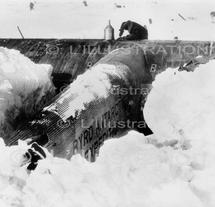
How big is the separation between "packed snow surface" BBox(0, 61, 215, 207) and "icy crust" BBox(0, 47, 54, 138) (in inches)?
69.7

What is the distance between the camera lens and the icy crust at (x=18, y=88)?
725 cm

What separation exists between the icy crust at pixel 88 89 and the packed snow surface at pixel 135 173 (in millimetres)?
2214

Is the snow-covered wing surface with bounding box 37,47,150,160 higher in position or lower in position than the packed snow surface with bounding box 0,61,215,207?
lower

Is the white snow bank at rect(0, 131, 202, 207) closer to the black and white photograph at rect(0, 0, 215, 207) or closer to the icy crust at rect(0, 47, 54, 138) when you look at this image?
the black and white photograph at rect(0, 0, 215, 207)

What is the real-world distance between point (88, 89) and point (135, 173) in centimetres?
405

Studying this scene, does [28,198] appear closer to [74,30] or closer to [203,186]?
[203,186]

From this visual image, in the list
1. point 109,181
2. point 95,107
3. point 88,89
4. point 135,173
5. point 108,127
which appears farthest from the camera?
point 108,127

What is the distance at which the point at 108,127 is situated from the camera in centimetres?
927

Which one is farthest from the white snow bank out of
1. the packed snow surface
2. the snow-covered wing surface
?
the snow-covered wing surface

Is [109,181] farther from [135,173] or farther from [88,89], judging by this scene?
[88,89]

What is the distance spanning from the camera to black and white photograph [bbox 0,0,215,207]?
4.51 m

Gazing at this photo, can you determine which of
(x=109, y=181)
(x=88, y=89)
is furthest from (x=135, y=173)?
(x=88, y=89)

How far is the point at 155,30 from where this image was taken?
35469mm

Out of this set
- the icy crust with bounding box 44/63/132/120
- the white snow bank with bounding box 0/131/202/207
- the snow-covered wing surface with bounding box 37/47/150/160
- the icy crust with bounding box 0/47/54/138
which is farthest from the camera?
the icy crust with bounding box 44/63/132/120
